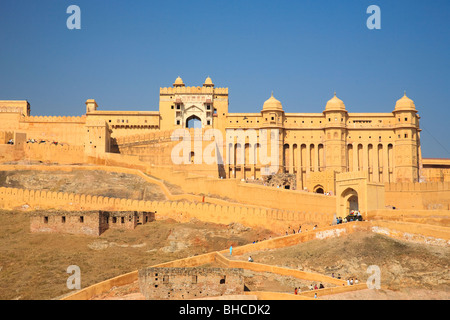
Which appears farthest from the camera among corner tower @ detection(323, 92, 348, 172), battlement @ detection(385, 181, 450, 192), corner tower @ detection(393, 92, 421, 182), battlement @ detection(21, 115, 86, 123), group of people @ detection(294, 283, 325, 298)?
battlement @ detection(21, 115, 86, 123)

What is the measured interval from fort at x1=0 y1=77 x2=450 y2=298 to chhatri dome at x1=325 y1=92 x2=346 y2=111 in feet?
0.40

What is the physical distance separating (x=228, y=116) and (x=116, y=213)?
24422mm

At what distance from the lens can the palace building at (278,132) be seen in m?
65.5

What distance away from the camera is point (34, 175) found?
55.3m

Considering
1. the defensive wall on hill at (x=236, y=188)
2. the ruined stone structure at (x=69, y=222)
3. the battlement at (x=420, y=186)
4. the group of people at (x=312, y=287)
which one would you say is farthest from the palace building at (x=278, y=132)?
the group of people at (x=312, y=287)

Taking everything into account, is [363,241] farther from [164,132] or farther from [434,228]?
[164,132]

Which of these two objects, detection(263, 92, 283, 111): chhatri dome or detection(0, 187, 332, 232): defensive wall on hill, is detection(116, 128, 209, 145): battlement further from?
detection(0, 187, 332, 232): defensive wall on hill

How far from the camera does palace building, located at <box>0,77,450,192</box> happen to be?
65.5m

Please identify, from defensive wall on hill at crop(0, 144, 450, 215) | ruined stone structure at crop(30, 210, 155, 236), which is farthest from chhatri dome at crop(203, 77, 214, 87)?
ruined stone structure at crop(30, 210, 155, 236)

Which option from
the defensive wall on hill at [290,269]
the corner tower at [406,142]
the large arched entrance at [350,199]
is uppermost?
the corner tower at [406,142]

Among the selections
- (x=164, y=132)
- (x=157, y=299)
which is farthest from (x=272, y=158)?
(x=157, y=299)

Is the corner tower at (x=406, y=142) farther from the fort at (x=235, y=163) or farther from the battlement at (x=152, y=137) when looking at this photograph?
the battlement at (x=152, y=137)

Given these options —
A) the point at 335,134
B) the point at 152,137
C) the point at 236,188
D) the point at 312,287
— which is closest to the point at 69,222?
the point at 236,188

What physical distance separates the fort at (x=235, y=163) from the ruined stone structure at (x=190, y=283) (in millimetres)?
5609
